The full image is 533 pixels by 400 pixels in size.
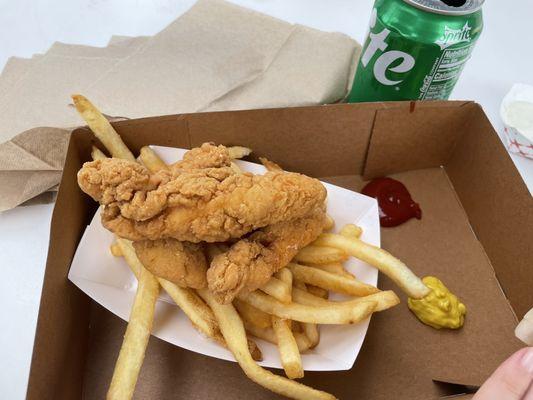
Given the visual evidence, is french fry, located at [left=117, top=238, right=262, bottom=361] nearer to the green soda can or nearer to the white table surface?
the green soda can

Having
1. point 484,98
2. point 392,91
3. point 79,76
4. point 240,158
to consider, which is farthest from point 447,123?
point 79,76

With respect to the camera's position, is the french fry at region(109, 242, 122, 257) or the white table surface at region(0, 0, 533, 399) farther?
the white table surface at region(0, 0, 533, 399)

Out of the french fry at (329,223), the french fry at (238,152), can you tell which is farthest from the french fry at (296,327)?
the french fry at (238,152)

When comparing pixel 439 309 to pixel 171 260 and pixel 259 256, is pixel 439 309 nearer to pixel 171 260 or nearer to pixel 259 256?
pixel 259 256

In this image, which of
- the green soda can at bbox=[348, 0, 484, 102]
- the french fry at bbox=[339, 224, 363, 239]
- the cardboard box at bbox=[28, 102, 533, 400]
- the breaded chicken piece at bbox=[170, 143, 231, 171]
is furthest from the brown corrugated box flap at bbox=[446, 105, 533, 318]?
the breaded chicken piece at bbox=[170, 143, 231, 171]

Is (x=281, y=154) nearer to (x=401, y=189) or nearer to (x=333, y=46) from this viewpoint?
(x=401, y=189)
